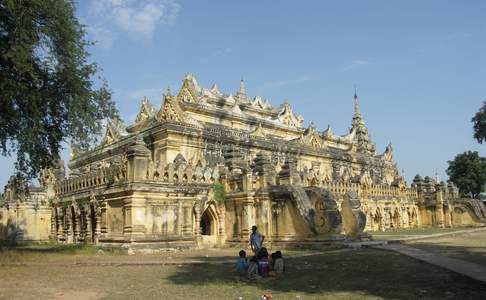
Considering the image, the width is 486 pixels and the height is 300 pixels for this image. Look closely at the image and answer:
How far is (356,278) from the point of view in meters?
12.2

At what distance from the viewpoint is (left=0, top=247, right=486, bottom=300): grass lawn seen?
10.4m

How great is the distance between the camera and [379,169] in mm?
53312

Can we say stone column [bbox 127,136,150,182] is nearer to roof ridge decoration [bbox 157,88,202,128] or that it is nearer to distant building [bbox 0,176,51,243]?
roof ridge decoration [bbox 157,88,202,128]

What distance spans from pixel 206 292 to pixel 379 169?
45.4m

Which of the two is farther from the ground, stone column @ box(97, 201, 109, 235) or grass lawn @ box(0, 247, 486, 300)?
stone column @ box(97, 201, 109, 235)

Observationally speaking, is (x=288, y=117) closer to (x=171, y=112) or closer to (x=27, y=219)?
(x=171, y=112)

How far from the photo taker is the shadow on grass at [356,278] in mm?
10203

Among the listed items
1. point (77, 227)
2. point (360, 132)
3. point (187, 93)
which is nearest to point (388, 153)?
point (360, 132)

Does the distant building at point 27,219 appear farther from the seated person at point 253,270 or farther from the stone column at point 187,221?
the seated person at point 253,270

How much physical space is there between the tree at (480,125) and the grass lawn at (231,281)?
12.6 ft

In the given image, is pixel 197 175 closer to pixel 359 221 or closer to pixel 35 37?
pixel 359 221

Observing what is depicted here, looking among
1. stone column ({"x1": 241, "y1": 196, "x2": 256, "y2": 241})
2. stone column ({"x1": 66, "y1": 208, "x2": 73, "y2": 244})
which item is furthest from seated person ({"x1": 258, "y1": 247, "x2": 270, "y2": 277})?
stone column ({"x1": 66, "y1": 208, "x2": 73, "y2": 244})

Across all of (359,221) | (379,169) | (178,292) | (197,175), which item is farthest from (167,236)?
(379,169)

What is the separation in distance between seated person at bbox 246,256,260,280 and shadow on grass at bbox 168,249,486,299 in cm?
25
